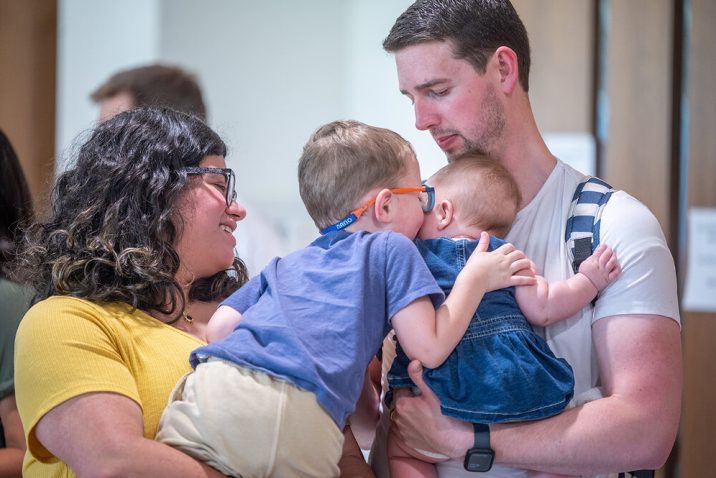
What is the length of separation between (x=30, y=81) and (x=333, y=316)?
2.61 m

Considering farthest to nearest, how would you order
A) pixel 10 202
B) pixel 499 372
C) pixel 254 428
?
pixel 10 202 → pixel 499 372 → pixel 254 428

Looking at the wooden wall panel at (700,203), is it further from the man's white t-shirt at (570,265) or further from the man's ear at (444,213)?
the man's ear at (444,213)

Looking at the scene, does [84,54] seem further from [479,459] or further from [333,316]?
[479,459]

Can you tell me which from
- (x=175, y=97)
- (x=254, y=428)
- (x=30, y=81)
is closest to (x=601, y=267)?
(x=254, y=428)

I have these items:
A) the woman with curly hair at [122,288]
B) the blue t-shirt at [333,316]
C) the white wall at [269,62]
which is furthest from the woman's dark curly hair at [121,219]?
the white wall at [269,62]

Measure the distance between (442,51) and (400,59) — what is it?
0.10m

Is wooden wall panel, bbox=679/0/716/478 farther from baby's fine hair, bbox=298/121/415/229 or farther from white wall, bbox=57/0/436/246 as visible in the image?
baby's fine hair, bbox=298/121/415/229

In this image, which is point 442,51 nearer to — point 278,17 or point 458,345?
point 458,345

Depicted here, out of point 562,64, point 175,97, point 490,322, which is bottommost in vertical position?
point 490,322

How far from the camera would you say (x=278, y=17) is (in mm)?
4434

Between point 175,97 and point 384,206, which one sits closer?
point 384,206

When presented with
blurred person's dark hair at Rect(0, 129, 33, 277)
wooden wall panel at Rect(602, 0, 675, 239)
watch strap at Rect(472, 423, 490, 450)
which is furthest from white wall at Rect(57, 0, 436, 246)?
watch strap at Rect(472, 423, 490, 450)

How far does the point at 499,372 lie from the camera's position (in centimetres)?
157

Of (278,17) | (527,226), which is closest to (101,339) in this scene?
(527,226)
